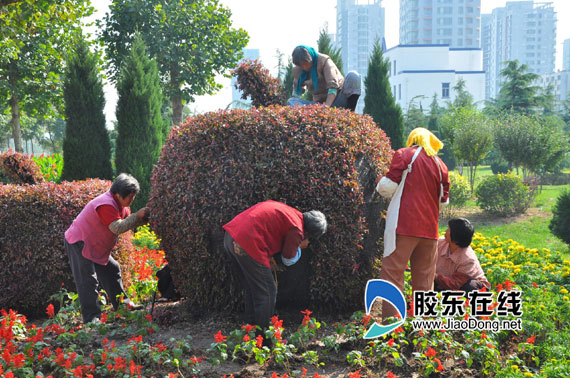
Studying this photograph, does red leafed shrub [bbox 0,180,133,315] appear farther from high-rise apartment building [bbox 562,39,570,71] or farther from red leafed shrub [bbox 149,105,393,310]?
high-rise apartment building [bbox 562,39,570,71]

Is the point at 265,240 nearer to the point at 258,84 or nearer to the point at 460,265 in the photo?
the point at 460,265

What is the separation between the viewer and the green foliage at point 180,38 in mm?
15164

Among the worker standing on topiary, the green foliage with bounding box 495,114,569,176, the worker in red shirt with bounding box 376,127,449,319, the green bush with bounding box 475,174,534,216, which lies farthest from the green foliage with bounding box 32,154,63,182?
the green foliage with bounding box 495,114,569,176

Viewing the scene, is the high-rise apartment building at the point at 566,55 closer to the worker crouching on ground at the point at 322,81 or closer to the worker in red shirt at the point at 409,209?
the worker crouching on ground at the point at 322,81

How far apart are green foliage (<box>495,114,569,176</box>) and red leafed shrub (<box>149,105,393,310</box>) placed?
16227 millimetres

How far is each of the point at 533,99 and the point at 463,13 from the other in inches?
3093

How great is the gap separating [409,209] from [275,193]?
1.11 meters

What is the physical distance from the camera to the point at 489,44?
136 metres

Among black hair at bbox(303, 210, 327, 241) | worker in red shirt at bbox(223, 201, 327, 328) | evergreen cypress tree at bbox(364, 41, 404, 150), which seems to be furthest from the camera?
evergreen cypress tree at bbox(364, 41, 404, 150)

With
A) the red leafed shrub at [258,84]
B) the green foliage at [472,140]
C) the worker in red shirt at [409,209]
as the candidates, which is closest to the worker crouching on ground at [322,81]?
the red leafed shrub at [258,84]

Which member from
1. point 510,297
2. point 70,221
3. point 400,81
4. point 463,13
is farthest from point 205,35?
point 463,13

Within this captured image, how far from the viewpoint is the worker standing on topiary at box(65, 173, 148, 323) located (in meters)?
4.39

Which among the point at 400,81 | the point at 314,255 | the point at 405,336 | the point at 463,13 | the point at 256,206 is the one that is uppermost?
the point at 463,13

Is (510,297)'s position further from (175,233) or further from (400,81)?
(400,81)
